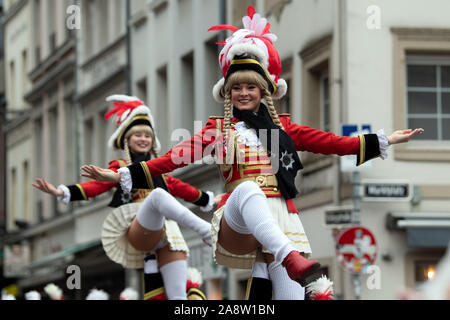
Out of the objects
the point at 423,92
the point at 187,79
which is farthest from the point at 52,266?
the point at 423,92

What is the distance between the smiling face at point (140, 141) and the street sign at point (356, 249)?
6.32 m

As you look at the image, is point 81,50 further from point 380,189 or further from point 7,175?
point 380,189

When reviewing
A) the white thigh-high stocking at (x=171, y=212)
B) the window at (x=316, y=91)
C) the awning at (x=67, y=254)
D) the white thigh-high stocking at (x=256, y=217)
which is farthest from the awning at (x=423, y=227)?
the awning at (x=67, y=254)

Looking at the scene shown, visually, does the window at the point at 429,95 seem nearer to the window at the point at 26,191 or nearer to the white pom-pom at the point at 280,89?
the white pom-pom at the point at 280,89

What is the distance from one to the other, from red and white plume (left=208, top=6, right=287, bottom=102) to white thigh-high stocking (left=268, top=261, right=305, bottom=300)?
3.69 ft

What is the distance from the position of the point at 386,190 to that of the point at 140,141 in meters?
7.56

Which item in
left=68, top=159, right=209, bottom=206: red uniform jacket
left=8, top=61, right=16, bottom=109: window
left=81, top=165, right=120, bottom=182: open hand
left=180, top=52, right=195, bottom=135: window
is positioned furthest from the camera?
left=8, top=61, right=16, bottom=109: window

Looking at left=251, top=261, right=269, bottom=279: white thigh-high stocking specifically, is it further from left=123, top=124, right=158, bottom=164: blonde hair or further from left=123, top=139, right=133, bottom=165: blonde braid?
left=123, top=124, right=158, bottom=164: blonde hair

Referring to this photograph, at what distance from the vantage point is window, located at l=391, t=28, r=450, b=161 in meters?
17.0

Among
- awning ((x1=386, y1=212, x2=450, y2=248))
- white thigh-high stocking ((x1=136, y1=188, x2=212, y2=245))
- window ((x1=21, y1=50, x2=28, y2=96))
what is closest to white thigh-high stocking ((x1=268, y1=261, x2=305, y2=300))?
white thigh-high stocking ((x1=136, y1=188, x2=212, y2=245))

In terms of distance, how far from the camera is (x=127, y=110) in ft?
31.2
